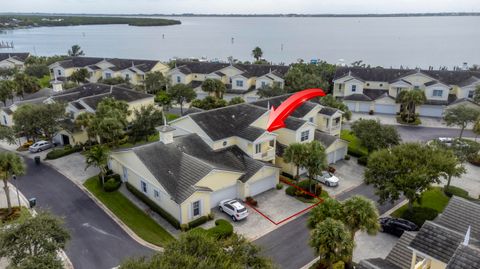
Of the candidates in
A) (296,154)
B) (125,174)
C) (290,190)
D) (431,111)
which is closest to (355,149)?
(296,154)

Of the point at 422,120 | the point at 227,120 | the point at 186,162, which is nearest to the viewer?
the point at 186,162

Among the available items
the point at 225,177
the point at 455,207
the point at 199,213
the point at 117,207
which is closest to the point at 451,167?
the point at 455,207

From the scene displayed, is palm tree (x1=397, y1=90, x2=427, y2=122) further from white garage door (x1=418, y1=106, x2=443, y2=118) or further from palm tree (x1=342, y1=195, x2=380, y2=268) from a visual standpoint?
palm tree (x1=342, y1=195, x2=380, y2=268)

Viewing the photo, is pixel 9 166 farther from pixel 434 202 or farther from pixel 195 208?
pixel 434 202

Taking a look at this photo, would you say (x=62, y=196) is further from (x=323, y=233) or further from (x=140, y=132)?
(x=323, y=233)

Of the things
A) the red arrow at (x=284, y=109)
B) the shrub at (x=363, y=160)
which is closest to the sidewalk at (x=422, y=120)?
the red arrow at (x=284, y=109)

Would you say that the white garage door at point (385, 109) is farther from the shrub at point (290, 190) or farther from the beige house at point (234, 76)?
the shrub at point (290, 190)

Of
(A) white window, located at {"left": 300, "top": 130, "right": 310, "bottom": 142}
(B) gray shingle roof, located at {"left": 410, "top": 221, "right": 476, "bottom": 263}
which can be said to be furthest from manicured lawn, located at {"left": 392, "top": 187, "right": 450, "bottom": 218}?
(A) white window, located at {"left": 300, "top": 130, "right": 310, "bottom": 142}
